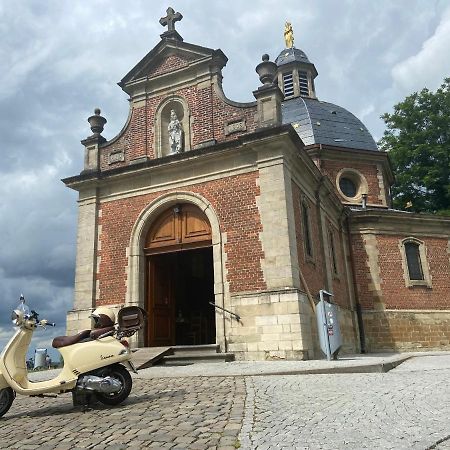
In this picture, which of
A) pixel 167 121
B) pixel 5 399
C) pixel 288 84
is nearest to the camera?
pixel 5 399

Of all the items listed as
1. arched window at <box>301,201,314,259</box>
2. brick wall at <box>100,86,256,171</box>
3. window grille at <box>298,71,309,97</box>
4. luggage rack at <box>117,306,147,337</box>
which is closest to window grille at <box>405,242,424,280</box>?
arched window at <box>301,201,314,259</box>

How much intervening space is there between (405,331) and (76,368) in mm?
15169

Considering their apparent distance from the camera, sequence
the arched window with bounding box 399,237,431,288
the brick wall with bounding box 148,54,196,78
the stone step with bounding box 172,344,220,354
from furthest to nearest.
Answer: the arched window with bounding box 399,237,431,288 → the brick wall with bounding box 148,54,196,78 → the stone step with bounding box 172,344,220,354

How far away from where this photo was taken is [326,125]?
912 inches

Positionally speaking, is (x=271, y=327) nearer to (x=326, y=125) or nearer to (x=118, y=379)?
(x=118, y=379)

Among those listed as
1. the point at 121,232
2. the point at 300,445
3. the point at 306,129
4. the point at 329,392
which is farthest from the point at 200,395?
the point at 306,129

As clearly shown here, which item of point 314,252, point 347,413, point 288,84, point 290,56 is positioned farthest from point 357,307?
point 290,56

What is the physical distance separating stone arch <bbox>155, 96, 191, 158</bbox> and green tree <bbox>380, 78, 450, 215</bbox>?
52.1ft

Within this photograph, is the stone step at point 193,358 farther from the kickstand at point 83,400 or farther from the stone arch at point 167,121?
the stone arch at point 167,121

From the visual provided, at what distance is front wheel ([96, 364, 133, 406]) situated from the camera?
18.4 ft

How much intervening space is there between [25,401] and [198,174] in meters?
7.58

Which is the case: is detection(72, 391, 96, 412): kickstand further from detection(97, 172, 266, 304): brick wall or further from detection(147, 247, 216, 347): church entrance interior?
detection(147, 247, 216, 347): church entrance interior

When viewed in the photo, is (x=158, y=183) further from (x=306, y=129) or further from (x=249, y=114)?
(x=306, y=129)

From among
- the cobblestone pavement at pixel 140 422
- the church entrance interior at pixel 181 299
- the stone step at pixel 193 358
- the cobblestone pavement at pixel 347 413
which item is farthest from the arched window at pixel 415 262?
the cobblestone pavement at pixel 140 422
